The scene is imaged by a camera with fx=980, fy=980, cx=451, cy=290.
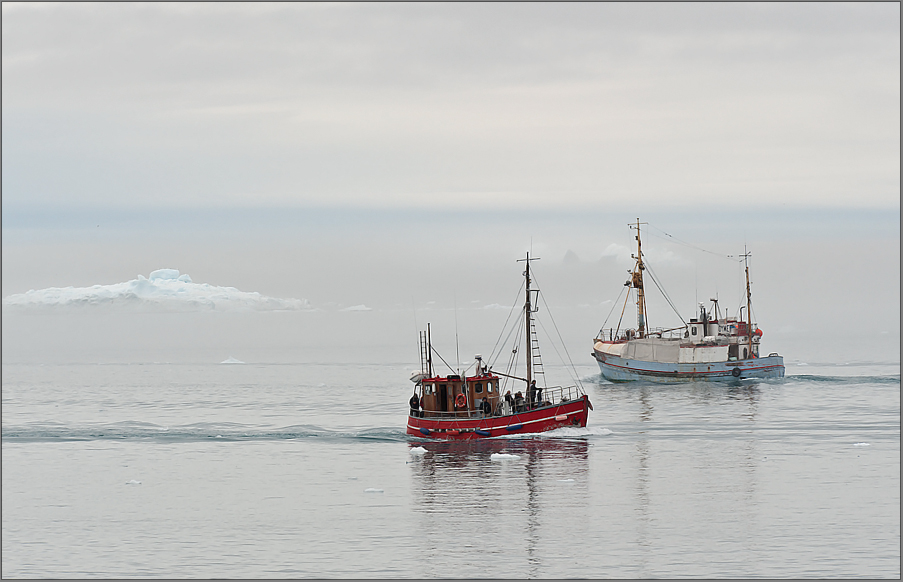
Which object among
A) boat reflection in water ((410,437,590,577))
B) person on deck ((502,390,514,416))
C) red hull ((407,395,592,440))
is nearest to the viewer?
boat reflection in water ((410,437,590,577))

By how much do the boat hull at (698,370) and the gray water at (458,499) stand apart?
1158 inches

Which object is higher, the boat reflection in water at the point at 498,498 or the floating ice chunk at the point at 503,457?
the floating ice chunk at the point at 503,457

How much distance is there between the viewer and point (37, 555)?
34594 millimetres

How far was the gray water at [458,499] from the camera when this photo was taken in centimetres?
3259

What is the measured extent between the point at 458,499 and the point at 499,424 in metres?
17.5

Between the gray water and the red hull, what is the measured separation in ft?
3.16

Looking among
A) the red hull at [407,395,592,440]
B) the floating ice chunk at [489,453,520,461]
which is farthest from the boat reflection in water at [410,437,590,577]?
the red hull at [407,395,592,440]

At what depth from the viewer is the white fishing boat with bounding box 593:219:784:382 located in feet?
374

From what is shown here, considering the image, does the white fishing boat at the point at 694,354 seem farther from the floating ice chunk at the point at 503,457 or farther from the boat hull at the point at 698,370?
the floating ice chunk at the point at 503,457

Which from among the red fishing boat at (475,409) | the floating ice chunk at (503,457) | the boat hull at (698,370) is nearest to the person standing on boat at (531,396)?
the red fishing boat at (475,409)

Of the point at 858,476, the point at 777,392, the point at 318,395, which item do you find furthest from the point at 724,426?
the point at 318,395

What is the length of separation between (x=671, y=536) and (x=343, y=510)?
13.9m

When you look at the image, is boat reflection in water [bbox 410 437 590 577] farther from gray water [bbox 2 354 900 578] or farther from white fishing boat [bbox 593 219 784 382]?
white fishing boat [bbox 593 219 784 382]

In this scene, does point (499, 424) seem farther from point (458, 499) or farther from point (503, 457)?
point (458, 499)
